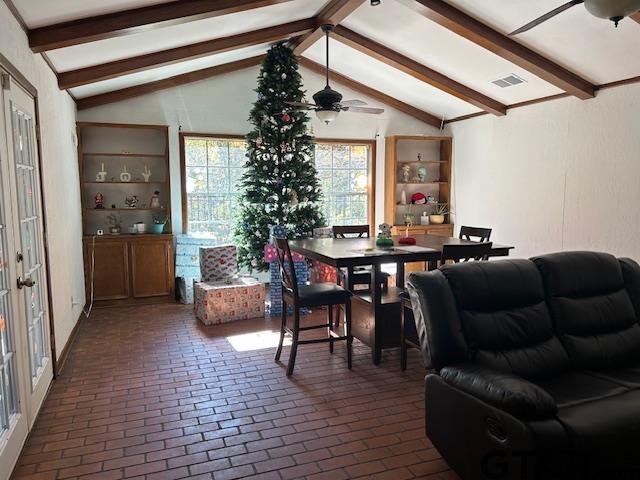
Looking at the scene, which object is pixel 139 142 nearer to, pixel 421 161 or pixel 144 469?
pixel 421 161

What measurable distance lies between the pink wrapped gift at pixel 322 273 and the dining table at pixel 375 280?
1396mm

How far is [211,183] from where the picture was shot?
265 inches

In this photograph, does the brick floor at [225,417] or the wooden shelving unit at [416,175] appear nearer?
the brick floor at [225,417]

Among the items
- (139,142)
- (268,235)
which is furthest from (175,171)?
(268,235)

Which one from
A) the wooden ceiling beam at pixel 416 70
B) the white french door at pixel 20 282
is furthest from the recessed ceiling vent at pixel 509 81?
the white french door at pixel 20 282

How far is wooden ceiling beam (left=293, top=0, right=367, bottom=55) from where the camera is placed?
15.4 ft

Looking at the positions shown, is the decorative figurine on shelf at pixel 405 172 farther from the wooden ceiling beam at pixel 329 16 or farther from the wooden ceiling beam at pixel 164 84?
the wooden ceiling beam at pixel 164 84

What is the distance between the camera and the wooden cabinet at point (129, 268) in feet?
19.1

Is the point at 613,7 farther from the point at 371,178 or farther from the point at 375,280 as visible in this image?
the point at 371,178

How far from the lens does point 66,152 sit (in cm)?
490

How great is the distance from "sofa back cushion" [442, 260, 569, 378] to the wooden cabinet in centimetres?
443

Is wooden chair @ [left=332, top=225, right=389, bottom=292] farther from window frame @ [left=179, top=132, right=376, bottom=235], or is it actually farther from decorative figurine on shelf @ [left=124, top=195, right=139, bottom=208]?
decorative figurine on shelf @ [left=124, top=195, right=139, bottom=208]

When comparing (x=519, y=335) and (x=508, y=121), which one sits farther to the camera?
→ (x=508, y=121)

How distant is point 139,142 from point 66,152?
1.52 meters
